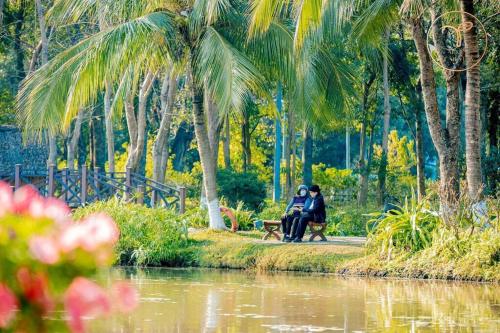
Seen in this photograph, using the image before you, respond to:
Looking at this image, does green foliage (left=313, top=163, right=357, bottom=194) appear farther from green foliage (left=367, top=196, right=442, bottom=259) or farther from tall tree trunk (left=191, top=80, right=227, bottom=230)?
green foliage (left=367, top=196, right=442, bottom=259)

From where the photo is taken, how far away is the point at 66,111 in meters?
24.8

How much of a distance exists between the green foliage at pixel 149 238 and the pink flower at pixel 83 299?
19.7 meters

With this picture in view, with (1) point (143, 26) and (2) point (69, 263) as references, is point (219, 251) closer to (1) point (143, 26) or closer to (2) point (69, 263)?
(1) point (143, 26)

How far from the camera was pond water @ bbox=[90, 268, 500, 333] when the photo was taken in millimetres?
14383

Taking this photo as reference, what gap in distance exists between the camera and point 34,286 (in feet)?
14.3

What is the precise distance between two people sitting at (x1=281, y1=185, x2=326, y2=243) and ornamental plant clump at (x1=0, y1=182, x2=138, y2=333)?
19.8 metres

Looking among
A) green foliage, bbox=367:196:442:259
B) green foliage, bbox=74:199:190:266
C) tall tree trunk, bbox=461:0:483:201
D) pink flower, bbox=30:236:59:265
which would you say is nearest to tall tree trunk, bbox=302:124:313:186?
green foliage, bbox=74:199:190:266

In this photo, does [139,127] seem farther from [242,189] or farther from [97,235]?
[97,235]

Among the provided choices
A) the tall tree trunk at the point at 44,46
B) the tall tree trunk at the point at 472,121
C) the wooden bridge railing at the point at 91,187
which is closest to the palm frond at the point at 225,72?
the tall tree trunk at the point at 472,121

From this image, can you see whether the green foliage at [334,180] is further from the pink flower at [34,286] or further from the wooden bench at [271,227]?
the pink flower at [34,286]

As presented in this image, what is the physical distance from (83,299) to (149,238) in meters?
20.1

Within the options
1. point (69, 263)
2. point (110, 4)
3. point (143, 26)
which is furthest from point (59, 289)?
point (110, 4)

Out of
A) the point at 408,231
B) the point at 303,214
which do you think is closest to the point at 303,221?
the point at 303,214

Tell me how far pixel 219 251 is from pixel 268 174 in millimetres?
27497
